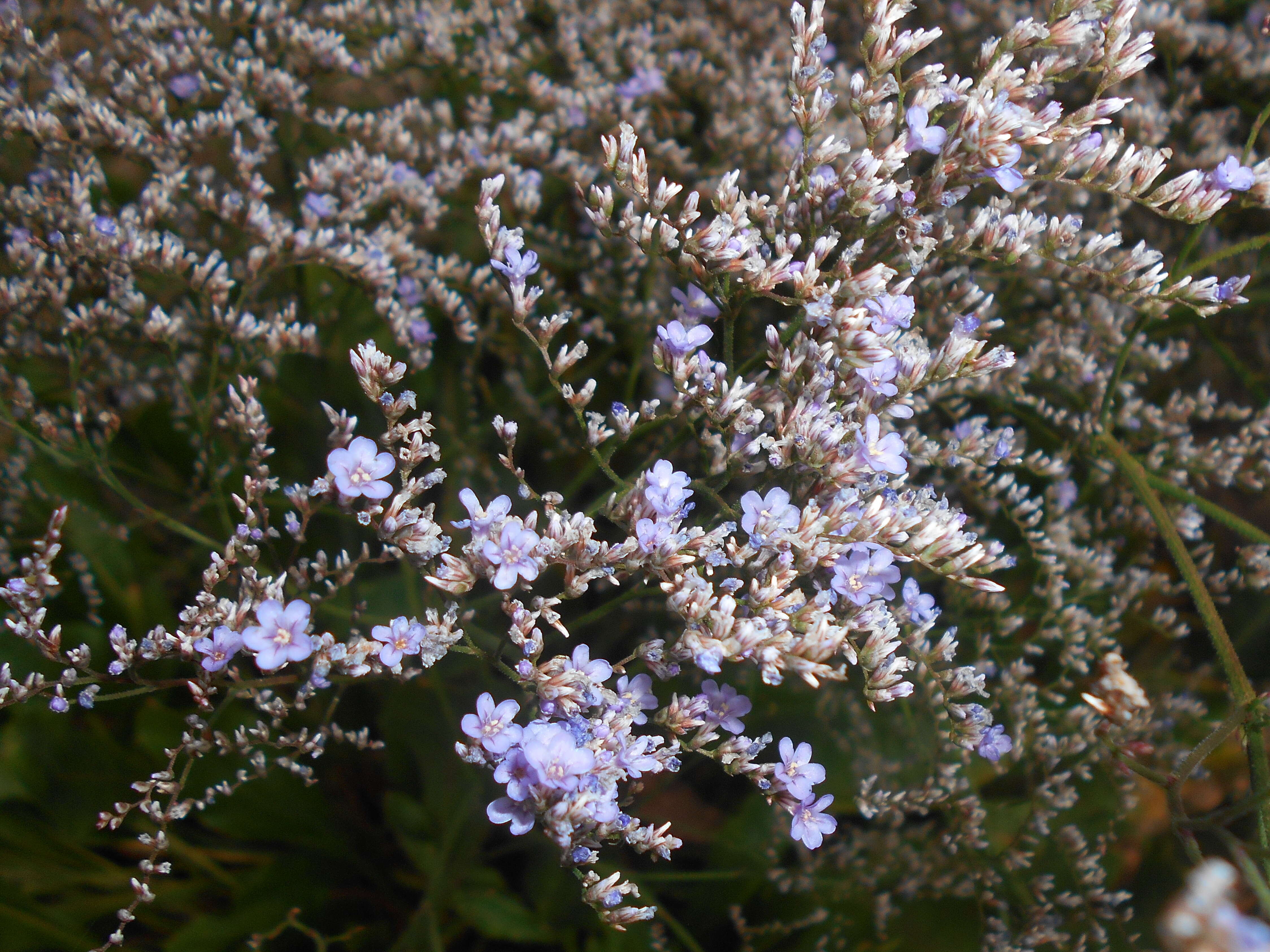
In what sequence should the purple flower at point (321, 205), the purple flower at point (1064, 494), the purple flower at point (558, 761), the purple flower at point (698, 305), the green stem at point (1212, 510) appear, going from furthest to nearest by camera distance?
the purple flower at point (1064, 494) → the purple flower at point (321, 205) → the green stem at point (1212, 510) → the purple flower at point (698, 305) → the purple flower at point (558, 761)

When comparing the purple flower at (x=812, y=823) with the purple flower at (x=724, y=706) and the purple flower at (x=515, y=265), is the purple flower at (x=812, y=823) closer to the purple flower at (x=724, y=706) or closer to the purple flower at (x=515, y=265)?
the purple flower at (x=724, y=706)

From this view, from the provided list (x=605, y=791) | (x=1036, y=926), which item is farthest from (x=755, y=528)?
(x=1036, y=926)

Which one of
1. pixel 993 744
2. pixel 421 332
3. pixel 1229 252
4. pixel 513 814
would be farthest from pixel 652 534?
pixel 1229 252

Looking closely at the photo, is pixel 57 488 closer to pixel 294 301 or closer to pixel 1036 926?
pixel 294 301

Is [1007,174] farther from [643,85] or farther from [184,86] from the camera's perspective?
[184,86]

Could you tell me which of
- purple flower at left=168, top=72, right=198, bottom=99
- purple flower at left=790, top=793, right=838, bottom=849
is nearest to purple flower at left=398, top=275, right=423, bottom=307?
purple flower at left=168, top=72, right=198, bottom=99

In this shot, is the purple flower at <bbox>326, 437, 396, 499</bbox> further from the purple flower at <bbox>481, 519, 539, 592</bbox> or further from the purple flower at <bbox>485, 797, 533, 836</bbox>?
the purple flower at <bbox>485, 797, 533, 836</bbox>

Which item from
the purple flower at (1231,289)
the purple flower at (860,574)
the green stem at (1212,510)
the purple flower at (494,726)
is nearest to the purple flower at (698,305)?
the purple flower at (860,574)

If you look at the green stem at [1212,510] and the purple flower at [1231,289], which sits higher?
the purple flower at [1231,289]
